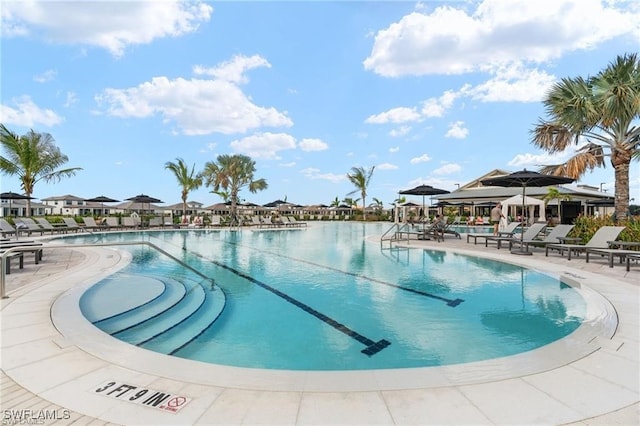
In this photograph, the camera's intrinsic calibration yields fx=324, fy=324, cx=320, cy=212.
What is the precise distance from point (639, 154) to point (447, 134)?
1567cm

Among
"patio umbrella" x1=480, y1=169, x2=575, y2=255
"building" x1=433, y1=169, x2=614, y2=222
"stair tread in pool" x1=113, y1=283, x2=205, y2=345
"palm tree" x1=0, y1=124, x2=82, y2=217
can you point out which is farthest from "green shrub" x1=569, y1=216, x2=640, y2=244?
"palm tree" x1=0, y1=124, x2=82, y2=217

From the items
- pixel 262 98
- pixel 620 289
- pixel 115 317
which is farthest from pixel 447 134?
pixel 115 317

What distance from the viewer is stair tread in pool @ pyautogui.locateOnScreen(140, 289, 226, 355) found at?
378cm

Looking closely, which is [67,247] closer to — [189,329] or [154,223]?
[189,329]

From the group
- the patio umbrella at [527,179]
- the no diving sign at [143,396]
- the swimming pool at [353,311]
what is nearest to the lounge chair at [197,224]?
the swimming pool at [353,311]

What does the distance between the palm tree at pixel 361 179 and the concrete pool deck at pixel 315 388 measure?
3663cm

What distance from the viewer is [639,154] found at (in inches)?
478

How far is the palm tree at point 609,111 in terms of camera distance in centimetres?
1002

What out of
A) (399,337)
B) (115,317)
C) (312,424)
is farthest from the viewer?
(115,317)

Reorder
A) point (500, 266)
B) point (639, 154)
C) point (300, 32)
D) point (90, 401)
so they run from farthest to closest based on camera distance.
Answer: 1. point (300, 32)
2. point (639, 154)
3. point (500, 266)
4. point (90, 401)

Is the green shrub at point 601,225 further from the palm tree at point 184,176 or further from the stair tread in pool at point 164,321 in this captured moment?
the palm tree at point 184,176

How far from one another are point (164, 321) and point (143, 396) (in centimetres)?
260

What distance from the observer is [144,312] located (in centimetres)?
476

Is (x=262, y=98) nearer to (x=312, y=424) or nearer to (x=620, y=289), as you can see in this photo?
(x=620, y=289)
